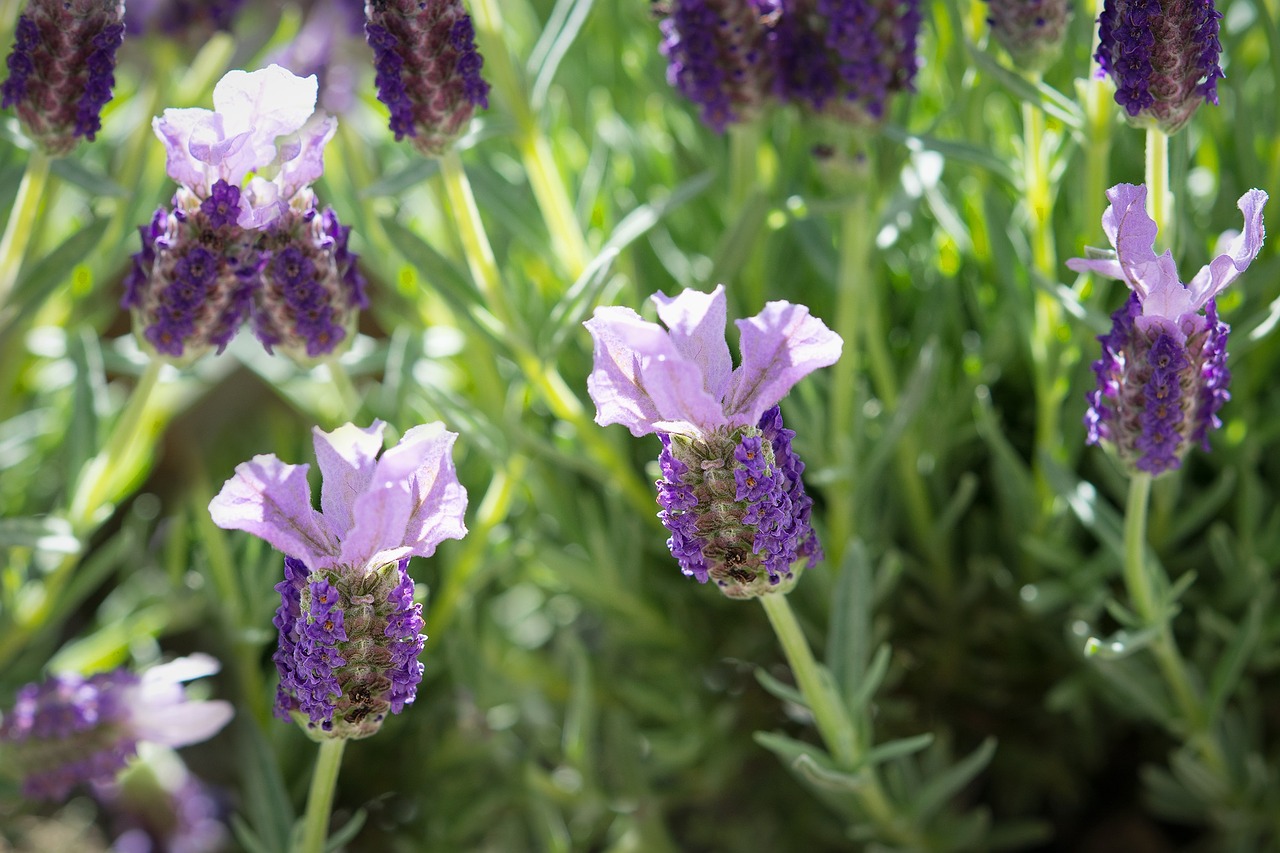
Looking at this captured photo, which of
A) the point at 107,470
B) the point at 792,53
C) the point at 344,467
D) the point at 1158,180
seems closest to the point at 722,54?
the point at 792,53

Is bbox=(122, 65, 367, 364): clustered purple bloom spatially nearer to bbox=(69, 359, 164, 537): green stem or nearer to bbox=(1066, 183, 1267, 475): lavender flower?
bbox=(69, 359, 164, 537): green stem

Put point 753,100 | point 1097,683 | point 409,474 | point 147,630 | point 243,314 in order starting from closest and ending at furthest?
1. point 409,474
2. point 243,314
3. point 753,100
4. point 1097,683
5. point 147,630

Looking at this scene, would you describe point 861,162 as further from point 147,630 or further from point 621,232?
point 147,630

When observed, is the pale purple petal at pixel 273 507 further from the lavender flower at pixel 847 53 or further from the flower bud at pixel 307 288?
the lavender flower at pixel 847 53

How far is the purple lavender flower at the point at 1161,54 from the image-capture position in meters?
0.75

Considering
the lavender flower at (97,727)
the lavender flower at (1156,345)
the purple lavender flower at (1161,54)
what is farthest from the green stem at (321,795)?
the purple lavender flower at (1161,54)

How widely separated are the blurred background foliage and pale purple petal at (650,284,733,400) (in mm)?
281

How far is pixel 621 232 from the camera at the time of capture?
101 cm

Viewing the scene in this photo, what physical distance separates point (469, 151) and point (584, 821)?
0.64m

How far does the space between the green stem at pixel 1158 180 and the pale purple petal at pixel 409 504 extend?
1.52ft

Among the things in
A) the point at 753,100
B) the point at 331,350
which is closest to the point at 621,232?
the point at 753,100

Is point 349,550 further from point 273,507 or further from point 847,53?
point 847,53

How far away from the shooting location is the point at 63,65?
0.84m

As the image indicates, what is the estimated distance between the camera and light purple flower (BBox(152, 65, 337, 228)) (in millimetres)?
720
